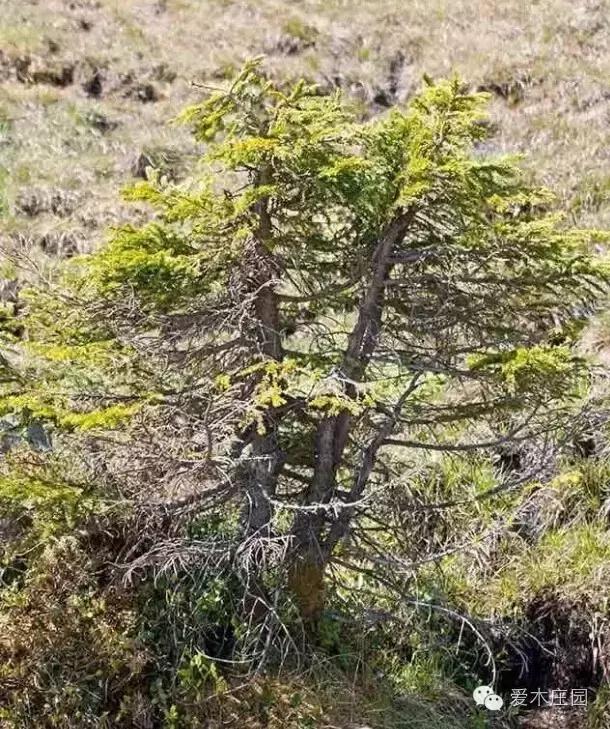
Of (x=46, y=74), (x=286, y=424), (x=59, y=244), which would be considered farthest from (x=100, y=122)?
(x=286, y=424)

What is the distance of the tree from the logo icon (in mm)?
1551

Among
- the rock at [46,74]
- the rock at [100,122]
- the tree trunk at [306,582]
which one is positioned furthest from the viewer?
the rock at [46,74]

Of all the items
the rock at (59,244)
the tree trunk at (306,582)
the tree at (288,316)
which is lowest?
the tree trunk at (306,582)

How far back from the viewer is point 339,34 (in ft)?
49.5

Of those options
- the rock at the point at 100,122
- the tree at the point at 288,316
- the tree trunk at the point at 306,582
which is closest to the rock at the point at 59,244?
the rock at the point at 100,122

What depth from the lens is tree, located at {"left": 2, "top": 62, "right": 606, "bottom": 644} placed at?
3.69 m

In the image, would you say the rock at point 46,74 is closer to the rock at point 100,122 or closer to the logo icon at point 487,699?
the rock at point 100,122

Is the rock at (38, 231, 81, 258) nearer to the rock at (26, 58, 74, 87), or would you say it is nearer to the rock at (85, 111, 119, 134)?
the rock at (85, 111, 119, 134)

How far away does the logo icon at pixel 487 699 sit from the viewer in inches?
209

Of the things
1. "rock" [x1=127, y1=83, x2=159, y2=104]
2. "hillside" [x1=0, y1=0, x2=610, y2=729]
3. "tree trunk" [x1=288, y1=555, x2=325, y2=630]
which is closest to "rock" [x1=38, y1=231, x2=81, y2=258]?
"rock" [x1=127, y1=83, x2=159, y2=104]

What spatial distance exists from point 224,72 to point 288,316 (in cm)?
801

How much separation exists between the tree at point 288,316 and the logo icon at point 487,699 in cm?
155

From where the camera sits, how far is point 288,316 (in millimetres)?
4500

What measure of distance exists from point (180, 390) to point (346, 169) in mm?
1359
